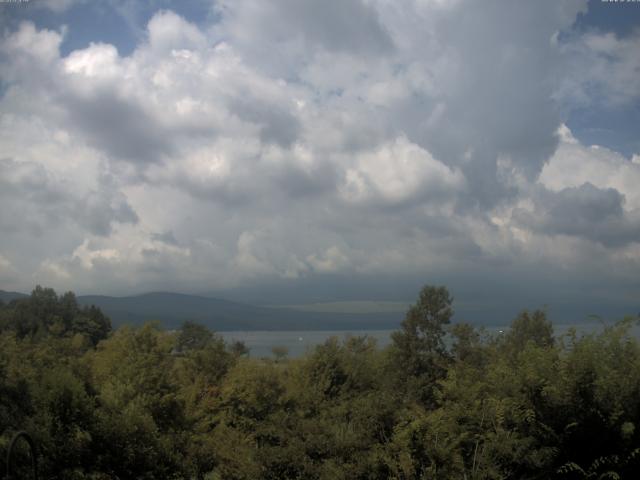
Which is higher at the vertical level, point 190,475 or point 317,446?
point 317,446

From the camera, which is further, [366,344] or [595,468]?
[366,344]

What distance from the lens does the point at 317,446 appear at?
53.7ft

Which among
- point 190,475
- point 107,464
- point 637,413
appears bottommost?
point 190,475

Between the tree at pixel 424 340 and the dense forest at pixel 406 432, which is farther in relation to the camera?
the tree at pixel 424 340

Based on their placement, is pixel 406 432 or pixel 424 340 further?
pixel 424 340

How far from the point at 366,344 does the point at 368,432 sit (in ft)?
115

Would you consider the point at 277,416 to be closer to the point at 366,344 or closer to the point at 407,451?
the point at 407,451

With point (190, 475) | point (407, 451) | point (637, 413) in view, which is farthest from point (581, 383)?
point (190, 475)

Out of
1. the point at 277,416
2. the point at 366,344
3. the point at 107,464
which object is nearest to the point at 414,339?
the point at 366,344

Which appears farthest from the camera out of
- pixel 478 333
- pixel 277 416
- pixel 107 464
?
pixel 478 333

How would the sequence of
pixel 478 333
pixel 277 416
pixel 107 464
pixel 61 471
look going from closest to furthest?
pixel 61 471 → pixel 107 464 → pixel 277 416 → pixel 478 333

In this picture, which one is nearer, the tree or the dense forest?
the dense forest

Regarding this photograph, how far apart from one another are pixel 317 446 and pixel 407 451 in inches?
97.9

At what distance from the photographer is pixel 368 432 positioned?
17.1 m
